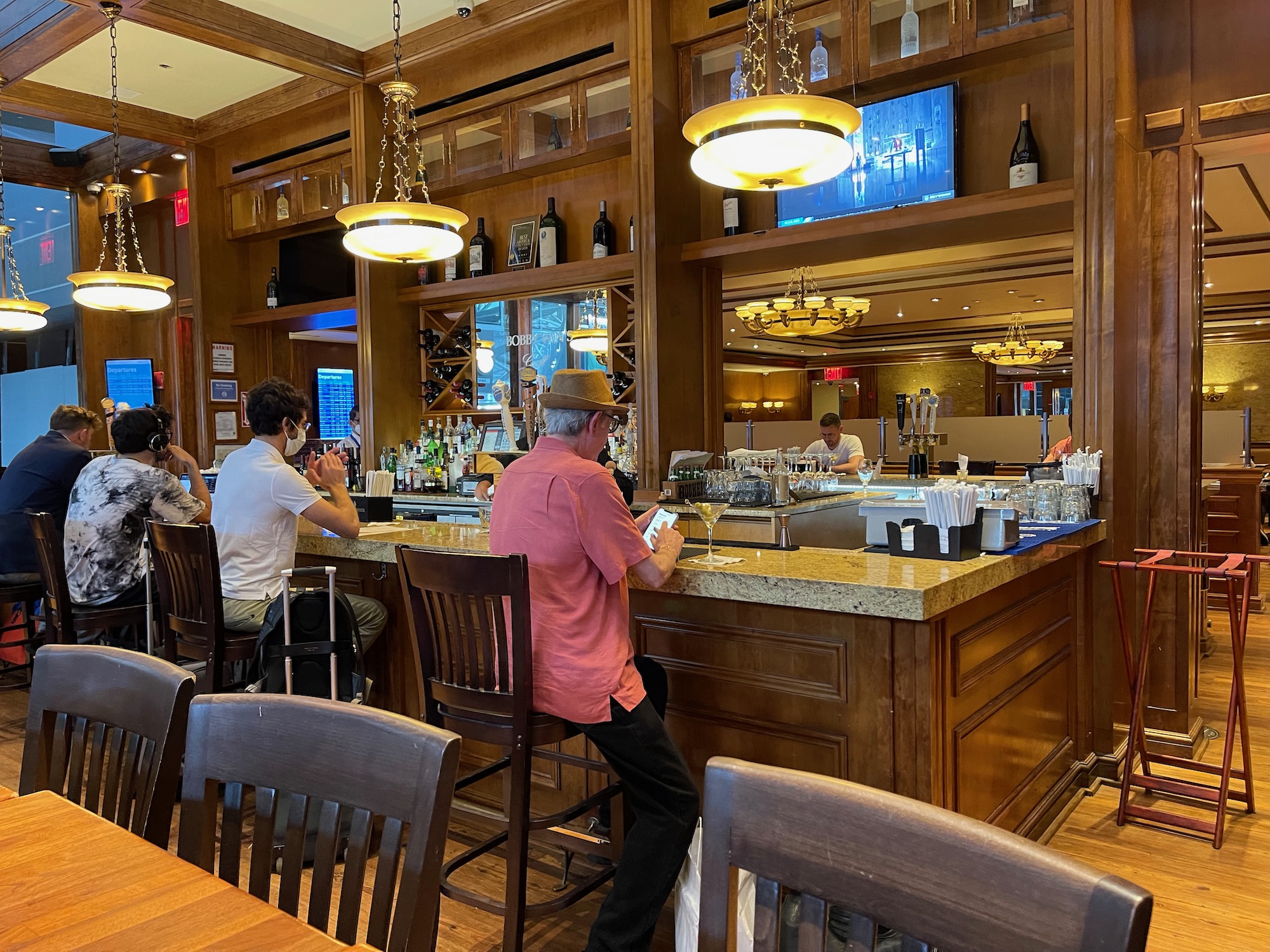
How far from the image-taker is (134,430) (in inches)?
149

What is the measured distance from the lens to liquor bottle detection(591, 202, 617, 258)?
568 cm

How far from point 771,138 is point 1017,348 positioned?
32.0 feet

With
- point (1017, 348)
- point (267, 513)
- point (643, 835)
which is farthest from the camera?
point (1017, 348)

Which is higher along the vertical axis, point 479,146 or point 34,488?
point 479,146

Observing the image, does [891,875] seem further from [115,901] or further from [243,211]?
[243,211]

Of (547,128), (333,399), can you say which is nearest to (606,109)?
(547,128)

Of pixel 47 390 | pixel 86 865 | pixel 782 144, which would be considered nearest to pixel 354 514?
pixel 782 144

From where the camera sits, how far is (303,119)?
7.07 metres

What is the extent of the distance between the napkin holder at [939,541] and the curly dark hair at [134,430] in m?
3.03

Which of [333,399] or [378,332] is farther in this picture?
[333,399]

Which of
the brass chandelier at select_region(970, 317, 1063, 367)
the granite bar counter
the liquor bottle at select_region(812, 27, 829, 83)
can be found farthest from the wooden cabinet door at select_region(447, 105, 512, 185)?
the brass chandelier at select_region(970, 317, 1063, 367)

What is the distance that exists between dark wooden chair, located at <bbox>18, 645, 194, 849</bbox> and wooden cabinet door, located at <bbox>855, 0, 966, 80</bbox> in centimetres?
424

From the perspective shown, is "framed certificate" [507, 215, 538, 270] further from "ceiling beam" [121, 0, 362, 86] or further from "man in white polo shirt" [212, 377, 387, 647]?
"man in white polo shirt" [212, 377, 387, 647]

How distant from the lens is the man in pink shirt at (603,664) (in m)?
2.14
